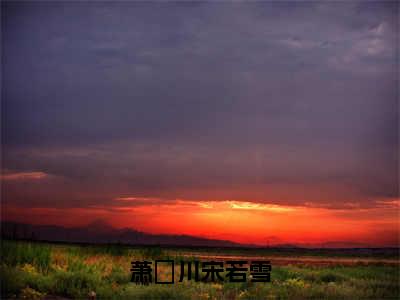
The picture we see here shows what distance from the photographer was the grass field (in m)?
12.8

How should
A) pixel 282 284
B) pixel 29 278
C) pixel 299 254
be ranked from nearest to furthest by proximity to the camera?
1. pixel 29 278
2. pixel 282 284
3. pixel 299 254

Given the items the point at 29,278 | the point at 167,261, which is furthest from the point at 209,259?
the point at 29,278

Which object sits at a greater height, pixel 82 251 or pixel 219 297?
pixel 82 251

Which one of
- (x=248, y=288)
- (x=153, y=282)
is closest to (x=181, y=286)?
(x=153, y=282)

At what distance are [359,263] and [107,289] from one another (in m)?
6.66

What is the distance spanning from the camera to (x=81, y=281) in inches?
511

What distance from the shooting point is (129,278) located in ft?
44.4

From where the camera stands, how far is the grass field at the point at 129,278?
12.8 meters

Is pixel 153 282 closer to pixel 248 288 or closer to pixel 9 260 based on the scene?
pixel 248 288

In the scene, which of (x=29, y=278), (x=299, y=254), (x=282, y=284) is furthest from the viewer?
(x=299, y=254)

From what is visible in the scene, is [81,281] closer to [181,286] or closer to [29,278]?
[29,278]

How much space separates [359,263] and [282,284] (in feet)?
10.1

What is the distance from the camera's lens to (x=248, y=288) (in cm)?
1349

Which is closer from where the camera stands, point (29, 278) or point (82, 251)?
point (29, 278)
